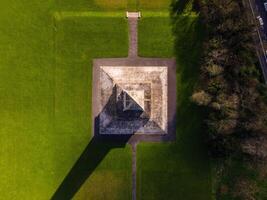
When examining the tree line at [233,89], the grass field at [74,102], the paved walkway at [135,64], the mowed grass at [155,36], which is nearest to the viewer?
the tree line at [233,89]

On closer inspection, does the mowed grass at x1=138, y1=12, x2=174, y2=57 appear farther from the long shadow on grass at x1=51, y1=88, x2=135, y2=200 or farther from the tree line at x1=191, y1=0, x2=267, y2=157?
the long shadow on grass at x1=51, y1=88, x2=135, y2=200

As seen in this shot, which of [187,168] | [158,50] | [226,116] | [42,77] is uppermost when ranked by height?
[158,50]

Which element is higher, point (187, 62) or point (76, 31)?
point (76, 31)

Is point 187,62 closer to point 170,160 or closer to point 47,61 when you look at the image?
point 170,160

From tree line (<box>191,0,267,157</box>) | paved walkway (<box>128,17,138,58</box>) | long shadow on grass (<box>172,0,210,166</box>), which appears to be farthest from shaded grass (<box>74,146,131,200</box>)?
paved walkway (<box>128,17,138,58</box>)

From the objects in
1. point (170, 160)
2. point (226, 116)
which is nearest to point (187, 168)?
point (170, 160)

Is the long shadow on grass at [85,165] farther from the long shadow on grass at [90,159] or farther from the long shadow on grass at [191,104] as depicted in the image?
the long shadow on grass at [191,104]

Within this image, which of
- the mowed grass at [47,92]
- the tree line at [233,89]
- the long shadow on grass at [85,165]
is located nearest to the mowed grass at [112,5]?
the mowed grass at [47,92]
